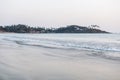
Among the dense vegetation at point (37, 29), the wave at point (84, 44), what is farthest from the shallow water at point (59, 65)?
the dense vegetation at point (37, 29)

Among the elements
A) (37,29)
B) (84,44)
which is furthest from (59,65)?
(37,29)

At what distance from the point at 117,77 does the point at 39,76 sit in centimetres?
223

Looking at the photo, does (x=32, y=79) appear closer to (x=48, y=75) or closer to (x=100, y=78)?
(x=48, y=75)

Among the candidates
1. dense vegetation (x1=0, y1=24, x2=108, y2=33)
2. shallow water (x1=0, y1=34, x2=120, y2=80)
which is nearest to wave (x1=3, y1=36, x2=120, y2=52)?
shallow water (x1=0, y1=34, x2=120, y2=80)

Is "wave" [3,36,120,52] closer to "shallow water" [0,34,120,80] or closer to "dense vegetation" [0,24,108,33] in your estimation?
"shallow water" [0,34,120,80]

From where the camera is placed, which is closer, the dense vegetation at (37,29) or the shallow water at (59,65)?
the shallow water at (59,65)

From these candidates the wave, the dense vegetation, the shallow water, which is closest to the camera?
the shallow water

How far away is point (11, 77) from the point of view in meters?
5.91

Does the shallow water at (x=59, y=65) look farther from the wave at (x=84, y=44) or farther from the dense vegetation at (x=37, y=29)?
the dense vegetation at (x=37, y=29)

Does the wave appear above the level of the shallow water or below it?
below

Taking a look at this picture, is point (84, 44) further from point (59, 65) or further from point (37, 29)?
point (37, 29)

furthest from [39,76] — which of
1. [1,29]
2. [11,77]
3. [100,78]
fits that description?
[1,29]

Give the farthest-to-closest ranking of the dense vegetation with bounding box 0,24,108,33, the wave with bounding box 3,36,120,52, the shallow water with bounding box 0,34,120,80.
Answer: the dense vegetation with bounding box 0,24,108,33 → the wave with bounding box 3,36,120,52 → the shallow water with bounding box 0,34,120,80

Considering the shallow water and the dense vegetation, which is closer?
the shallow water
